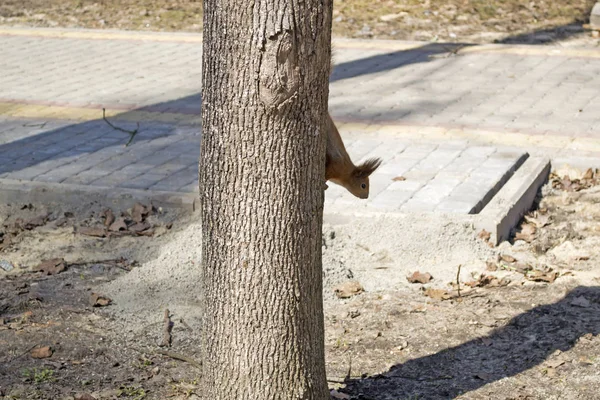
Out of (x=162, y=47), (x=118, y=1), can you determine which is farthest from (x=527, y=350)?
(x=118, y=1)

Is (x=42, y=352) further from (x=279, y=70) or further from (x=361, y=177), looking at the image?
(x=279, y=70)

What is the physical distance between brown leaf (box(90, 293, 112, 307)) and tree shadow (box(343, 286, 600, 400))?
1535 millimetres

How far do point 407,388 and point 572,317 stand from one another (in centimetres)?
112

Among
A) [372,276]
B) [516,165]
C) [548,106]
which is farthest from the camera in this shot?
[548,106]

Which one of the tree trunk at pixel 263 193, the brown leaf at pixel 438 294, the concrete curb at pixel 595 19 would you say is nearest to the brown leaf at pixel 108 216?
the brown leaf at pixel 438 294

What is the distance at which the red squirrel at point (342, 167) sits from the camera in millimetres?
3611

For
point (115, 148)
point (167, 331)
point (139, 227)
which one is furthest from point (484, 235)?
point (115, 148)

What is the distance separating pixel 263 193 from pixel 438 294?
2033 mm

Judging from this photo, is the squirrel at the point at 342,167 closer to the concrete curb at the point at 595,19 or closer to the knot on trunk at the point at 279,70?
the knot on trunk at the point at 279,70

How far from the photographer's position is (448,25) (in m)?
12.7

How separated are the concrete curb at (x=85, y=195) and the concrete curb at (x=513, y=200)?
192 centimetres

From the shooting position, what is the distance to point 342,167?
3.72m

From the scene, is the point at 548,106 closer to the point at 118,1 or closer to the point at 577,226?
the point at 577,226

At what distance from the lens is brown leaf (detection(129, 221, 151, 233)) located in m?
5.72
